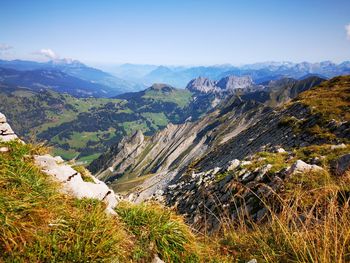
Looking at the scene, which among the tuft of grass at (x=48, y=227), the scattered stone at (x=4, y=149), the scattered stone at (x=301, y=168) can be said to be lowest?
the scattered stone at (x=301, y=168)

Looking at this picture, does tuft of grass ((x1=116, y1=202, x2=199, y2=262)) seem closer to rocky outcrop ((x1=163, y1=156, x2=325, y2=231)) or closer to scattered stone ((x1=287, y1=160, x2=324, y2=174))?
rocky outcrop ((x1=163, y1=156, x2=325, y2=231))

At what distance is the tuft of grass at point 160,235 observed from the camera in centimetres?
704

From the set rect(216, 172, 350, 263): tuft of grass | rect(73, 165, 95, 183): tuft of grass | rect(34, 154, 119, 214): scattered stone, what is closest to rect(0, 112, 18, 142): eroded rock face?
rect(73, 165, 95, 183): tuft of grass

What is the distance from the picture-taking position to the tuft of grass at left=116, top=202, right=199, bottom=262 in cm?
704

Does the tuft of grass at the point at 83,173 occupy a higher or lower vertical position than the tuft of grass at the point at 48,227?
lower

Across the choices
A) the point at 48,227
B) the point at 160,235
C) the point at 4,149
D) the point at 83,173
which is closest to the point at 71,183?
the point at 4,149

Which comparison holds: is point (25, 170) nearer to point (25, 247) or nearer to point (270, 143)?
point (25, 247)

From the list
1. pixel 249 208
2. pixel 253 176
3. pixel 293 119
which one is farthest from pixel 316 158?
pixel 293 119

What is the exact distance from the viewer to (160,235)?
7.25 m

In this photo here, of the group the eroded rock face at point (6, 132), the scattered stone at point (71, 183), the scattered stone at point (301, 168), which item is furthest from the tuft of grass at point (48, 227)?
the scattered stone at point (301, 168)

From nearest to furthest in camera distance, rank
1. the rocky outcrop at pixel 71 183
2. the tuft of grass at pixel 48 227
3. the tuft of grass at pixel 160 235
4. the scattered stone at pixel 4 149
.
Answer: the tuft of grass at pixel 48 227
the tuft of grass at pixel 160 235
the rocky outcrop at pixel 71 183
the scattered stone at pixel 4 149

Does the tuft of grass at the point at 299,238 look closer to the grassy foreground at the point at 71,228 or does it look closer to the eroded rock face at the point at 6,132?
the grassy foreground at the point at 71,228

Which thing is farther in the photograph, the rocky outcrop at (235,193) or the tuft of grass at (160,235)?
the rocky outcrop at (235,193)

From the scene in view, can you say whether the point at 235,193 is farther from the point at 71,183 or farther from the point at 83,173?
the point at 71,183
